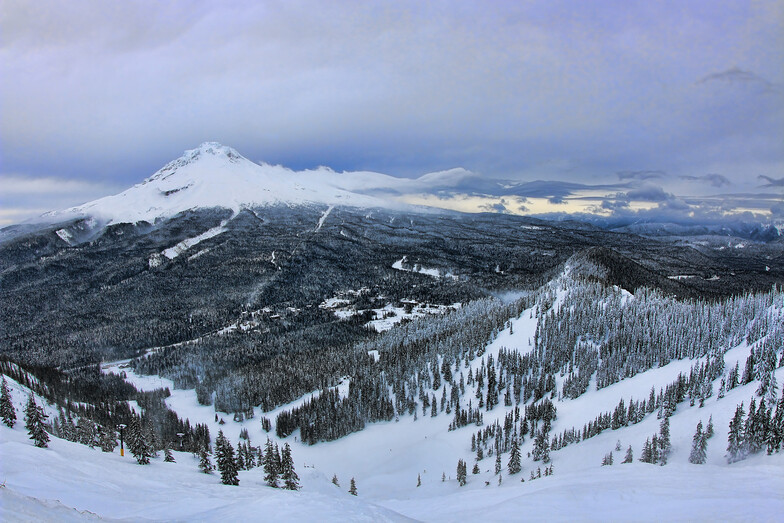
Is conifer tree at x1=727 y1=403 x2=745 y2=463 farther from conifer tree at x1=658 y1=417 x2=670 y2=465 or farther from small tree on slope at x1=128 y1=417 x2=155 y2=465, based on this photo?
small tree on slope at x1=128 y1=417 x2=155 y2=465

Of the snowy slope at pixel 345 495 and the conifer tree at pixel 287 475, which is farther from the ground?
the snowy slope at pixel 345 495

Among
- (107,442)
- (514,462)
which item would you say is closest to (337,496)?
(107,442)

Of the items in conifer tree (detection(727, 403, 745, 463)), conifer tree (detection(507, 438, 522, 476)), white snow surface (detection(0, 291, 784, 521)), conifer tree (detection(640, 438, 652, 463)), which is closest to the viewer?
white snow surface (detection(0, 291, 784, 521))

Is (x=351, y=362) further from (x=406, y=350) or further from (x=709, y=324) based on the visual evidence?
(x=709, y=324)

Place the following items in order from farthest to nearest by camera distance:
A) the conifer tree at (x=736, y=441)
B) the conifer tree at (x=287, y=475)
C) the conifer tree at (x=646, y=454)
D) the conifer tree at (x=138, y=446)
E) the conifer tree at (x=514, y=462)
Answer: the conifer tree at (x=514, y=462) < the conifer tree at (x=646, y=454) < the conifer tree at (x=287, y=475) < the conifer tree at (x=736, y=441) < the conifer tree at (x=138, y=446)

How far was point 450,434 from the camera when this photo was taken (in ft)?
351

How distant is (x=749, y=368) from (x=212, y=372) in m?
176

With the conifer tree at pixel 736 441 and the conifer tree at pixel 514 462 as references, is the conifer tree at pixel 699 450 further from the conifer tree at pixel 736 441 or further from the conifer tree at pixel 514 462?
the conifer tree at pixel 514 462

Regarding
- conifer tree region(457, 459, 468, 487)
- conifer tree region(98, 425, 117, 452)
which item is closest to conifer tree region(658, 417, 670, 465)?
conifer tree region(457, 459, 468, 487)

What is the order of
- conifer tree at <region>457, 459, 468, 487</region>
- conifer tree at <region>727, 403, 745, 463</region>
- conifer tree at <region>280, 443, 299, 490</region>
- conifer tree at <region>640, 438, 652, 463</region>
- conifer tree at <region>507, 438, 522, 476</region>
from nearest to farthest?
conifer tree at <region>727, 403, 745, 463</region> < conifer tree at <region>280, 443, 299, 490</region> < conifer tree at <region>640, 438, 652, 463</region> < conifer tree at <region>507, 438, 522, 476</region> < conifer tree at <region>457, 459, 468, 487</region>

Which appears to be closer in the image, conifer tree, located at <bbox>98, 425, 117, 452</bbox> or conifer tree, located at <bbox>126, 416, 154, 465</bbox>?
conifer tree, located at <bbox>126, 416, 154, 465</bbox>

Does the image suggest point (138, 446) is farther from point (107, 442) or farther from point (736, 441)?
point (736, 441)

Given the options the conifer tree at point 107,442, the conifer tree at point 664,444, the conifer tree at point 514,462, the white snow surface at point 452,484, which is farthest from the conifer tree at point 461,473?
the conifer tree at point 107,442

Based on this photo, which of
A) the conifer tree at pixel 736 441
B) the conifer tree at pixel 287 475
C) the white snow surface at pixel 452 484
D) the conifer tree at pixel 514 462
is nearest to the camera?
the white snow surface at pixel 452 484
